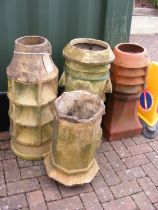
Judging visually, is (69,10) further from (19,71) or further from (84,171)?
(84,171)

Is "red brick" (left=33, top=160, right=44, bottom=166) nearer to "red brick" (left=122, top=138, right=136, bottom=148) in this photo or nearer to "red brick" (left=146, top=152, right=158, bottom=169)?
"red brick" (left=122, top=138, right=136, bottom=148)

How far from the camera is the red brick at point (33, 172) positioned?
3.70 m

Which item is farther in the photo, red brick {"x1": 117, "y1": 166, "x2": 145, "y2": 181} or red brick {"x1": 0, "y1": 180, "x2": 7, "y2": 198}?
red brick {"x1": 117, "y1": 166, "x2": 145, "y2": 181}

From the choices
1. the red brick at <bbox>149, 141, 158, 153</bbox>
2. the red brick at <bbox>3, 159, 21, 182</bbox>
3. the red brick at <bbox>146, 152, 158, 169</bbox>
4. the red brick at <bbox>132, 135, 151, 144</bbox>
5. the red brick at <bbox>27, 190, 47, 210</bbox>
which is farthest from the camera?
the red brick at <bbox>132, 135, 151, 144</bbox>

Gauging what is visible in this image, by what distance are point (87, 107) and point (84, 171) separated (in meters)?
0.68

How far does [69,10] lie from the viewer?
13.2 feet

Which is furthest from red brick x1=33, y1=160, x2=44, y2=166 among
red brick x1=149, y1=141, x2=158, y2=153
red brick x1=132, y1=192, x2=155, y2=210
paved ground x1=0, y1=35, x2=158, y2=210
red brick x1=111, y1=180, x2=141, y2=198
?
red brick x1=149, y1=141, x2=158, y2=153

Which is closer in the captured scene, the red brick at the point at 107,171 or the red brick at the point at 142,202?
the red brick at the point at 142,202

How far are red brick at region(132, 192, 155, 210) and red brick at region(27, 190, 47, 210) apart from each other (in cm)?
95

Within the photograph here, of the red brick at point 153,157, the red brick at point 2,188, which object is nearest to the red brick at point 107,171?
the red brick at point 153,157

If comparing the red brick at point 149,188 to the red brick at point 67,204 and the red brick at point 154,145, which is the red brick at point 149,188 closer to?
the red brick at point 154,145

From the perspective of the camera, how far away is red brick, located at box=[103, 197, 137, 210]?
133 inches

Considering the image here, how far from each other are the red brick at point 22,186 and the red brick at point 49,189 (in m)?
0.07

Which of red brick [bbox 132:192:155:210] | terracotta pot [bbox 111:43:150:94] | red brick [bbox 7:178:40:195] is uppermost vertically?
terracotta pot [bbox 111:43:150:94]
